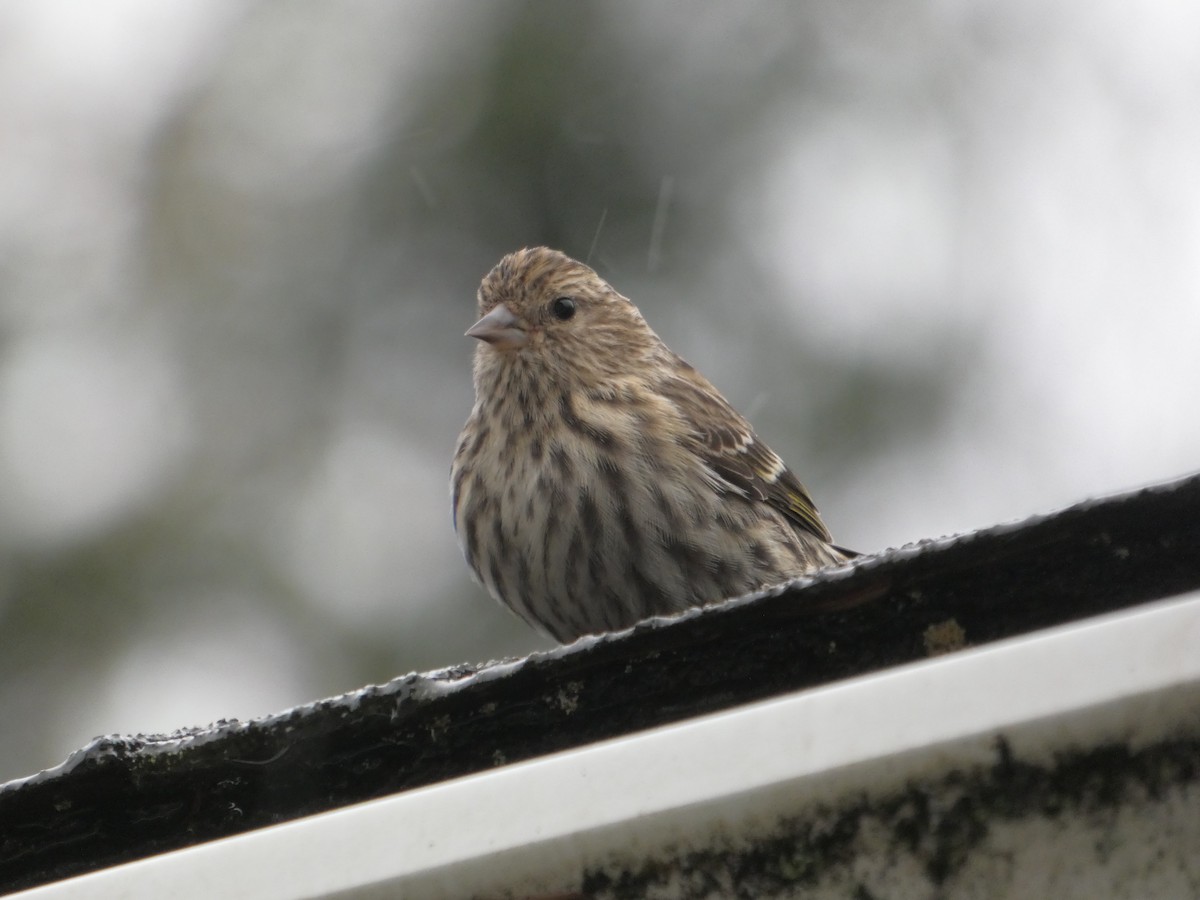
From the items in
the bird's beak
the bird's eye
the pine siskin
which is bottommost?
the pine siskin

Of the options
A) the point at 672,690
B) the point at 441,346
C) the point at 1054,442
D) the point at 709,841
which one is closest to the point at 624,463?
the point at 672,690

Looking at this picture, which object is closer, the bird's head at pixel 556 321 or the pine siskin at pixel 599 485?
the pine siskin at pixel 599 485

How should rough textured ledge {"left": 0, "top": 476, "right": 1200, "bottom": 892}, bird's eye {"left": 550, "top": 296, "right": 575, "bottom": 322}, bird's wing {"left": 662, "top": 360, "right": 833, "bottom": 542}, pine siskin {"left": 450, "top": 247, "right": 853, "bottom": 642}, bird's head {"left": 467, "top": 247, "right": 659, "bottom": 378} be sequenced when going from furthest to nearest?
bird's eye {"left": 550, "top": 296, "right": 575, "bottom": 322}, bird's head {"left": 467, "top": 247, "right": 659, "bottom": 378}, bird's wing {"left": 662, "top": 360, "right": 833, "bottom": 542}, pine siskin {"left": 450, "top": 247, "right": 853, "bottom": 642}, rough textured ledge {"left": 0, "top": 476, "right": 1200, "bottom": 892}

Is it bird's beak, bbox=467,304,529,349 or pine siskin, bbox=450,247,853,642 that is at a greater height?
bird's beak, bbox=467,304,529,349

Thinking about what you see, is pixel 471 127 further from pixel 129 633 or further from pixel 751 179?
pixel 129 633

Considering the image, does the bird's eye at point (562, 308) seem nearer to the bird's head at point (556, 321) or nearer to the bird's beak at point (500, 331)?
the bird's head at point (556, 321)

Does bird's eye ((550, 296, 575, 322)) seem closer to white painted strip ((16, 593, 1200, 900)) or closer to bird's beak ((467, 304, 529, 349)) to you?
bird's beak ((467, 304, 529, 349))

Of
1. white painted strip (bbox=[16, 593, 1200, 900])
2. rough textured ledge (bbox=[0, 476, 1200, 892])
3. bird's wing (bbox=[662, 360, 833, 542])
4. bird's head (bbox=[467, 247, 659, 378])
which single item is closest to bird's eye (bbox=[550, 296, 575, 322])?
bird's head (bbox=[467, 247, 659, 378])

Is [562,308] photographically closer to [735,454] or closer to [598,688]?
[735,454]

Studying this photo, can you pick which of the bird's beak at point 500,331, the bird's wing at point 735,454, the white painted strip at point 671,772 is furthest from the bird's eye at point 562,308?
the white painted strip at point 671,772

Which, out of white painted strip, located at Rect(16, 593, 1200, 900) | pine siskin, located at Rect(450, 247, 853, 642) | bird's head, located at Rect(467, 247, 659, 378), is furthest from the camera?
bird's head, located at Rect(467, 247, 659, 378)
